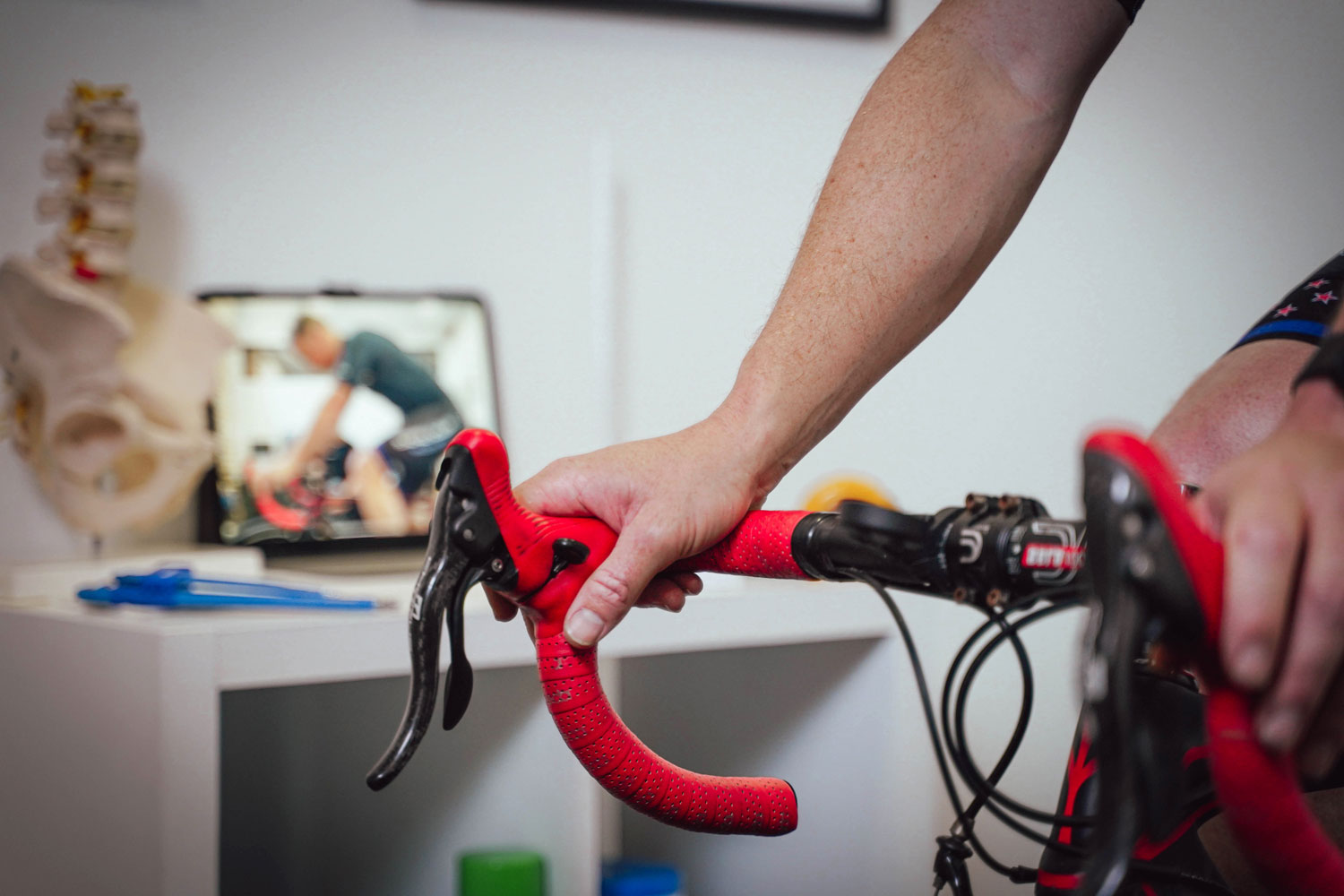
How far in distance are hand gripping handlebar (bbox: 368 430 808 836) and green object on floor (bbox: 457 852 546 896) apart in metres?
0.56

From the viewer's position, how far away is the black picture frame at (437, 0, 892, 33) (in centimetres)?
148

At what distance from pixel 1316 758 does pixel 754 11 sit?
143 centimetres

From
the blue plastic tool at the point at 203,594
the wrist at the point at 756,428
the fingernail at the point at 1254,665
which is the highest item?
the wrist at the point at 756,428

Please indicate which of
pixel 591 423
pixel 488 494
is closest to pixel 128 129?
pixel 591 423

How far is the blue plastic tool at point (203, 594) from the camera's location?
36.9 inches

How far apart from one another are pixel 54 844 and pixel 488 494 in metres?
0.75

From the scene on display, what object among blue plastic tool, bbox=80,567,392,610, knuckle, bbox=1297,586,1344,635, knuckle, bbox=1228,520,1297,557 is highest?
knuckle, bbox=1228,520,1297,557

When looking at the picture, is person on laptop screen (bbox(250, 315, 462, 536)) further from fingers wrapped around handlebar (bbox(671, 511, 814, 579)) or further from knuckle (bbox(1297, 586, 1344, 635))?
knuckle (bbox(1297, 586, 1344, 635))

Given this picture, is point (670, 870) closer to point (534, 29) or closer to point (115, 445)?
point (115, 445)

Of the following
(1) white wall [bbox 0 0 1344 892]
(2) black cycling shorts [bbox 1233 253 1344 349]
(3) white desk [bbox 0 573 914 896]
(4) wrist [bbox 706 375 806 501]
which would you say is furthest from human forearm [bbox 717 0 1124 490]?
(1) white wall [bbox 0 0 1344 892]

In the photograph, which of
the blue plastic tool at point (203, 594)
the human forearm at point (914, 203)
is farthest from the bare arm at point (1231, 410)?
the blue plastic tool at point (203, 594)

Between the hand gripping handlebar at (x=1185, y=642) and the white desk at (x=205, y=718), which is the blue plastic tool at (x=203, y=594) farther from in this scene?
the hand gripping handlebar at (x=1185, y=642)

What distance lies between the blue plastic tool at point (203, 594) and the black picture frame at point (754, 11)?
0.84 m

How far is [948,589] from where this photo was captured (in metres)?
0.49
